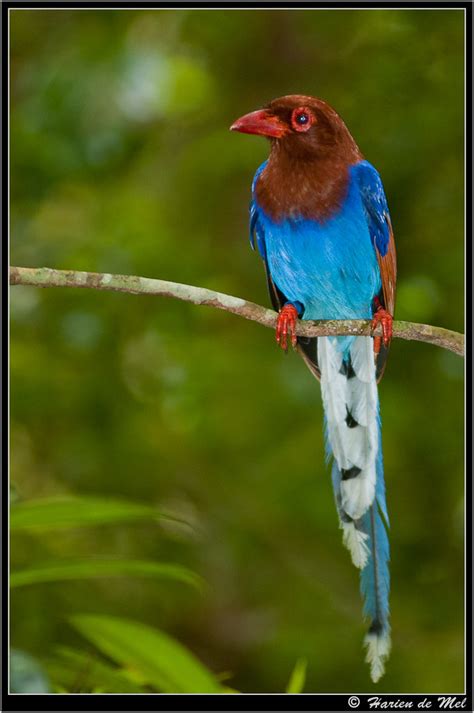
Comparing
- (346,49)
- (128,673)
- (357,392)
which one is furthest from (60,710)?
(346,49)

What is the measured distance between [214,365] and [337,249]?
1426 millimetres

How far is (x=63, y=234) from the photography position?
4.31 metres

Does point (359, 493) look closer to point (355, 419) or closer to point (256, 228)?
point (355, 419)

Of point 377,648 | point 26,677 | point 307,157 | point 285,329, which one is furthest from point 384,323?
point 26,677

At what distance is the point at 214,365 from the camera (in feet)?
13.6

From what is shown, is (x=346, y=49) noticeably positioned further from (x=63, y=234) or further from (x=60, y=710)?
(x=60, y=710)

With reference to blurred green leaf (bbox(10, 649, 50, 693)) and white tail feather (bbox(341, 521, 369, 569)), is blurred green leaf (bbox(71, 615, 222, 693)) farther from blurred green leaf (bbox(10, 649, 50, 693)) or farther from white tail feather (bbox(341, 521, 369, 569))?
white tail feather (bbox(341, 521, 369, 569))

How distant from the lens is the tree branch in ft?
7.41

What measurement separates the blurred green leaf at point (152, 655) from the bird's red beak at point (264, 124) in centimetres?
143

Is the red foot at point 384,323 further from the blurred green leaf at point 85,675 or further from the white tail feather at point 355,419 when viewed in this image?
the blurred green leaf at point 85,675

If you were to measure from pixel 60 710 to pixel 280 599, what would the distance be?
198 centimetres

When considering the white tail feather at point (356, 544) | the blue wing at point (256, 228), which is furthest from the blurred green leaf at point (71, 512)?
the blue wing at point (256, 228)

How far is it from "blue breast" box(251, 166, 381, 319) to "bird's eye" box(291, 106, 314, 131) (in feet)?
0.63

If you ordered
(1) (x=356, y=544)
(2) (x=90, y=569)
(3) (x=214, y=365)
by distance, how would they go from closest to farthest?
(2) (x=90, y=569) → (1) (x=356, y=544) → (3) (x=214, y=365)
